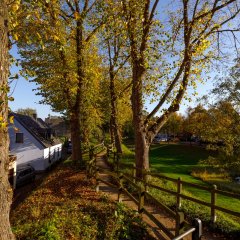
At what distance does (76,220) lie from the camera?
837 cm

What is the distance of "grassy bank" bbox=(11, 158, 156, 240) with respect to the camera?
292 inches

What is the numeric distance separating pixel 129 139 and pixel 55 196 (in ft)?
285

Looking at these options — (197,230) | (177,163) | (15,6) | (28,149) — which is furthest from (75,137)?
(177,163)

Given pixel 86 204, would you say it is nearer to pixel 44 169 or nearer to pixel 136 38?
pixel 136 38

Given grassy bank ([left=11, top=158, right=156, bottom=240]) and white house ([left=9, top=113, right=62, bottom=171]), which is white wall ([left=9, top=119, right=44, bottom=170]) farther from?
grassy bank ([left=11, top=158, right=156, bottom=240])

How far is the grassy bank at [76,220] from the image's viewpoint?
7.41 meters

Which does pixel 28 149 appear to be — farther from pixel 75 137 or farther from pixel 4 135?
pixel 4 135

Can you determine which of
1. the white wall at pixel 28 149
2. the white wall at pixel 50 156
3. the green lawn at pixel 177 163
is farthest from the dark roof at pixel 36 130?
the green lawn at pixel 177 163

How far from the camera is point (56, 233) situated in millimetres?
7152

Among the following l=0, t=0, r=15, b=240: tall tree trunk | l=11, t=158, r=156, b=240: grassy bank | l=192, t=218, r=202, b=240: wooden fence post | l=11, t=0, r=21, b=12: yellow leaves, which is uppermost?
l=11, t=0, r=21, b=12: yellow leaves

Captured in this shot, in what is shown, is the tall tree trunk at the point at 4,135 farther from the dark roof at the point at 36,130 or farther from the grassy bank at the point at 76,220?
the dark roof at the point at 36,130

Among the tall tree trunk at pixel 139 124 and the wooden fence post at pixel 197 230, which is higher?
the tall tree trunk at pixel 139 124

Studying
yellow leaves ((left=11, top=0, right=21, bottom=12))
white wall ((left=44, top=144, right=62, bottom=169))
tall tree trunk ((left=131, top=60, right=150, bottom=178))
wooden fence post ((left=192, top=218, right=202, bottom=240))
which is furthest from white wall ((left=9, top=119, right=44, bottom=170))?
wooden fence post ((left=192, top=218, right=202, bottom=240))

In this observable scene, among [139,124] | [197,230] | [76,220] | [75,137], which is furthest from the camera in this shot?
[75,137]
